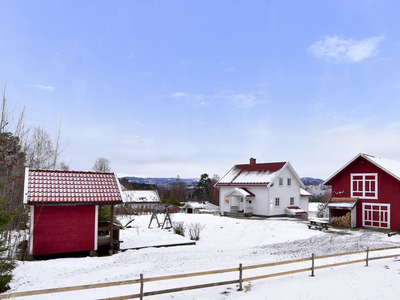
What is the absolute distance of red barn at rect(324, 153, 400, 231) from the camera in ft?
78.9

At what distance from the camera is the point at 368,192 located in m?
25.8

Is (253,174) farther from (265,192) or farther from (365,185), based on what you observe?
(365,185)

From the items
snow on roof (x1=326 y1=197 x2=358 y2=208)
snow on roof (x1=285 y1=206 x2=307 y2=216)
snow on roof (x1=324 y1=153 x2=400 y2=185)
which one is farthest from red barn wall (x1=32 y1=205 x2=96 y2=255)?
snow on roof (x1=285 y1=206 x2=307 y2=216)

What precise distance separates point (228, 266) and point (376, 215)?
727 inches

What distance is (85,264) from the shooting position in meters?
13.3

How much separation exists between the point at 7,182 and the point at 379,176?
2704 centimetres

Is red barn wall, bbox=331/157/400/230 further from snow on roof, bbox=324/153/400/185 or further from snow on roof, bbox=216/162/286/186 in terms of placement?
snow on roof, bbox=216/162/286/186

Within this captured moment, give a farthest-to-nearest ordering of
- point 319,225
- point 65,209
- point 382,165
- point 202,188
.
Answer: point 202,188
point 319,225
point 382,165
point 65,209

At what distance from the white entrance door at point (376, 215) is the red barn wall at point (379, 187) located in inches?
12.6

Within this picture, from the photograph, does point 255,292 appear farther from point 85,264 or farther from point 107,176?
point 107,176

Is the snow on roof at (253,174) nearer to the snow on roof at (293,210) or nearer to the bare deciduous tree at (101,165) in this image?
the snow on roof at (293,210)

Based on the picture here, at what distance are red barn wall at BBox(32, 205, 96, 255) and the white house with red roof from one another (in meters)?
22.9

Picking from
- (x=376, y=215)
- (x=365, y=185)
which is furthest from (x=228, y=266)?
(x=365, y=185)

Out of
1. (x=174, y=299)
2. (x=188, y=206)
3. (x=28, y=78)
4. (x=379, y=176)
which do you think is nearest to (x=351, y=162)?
(x=379, y=176)
